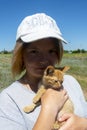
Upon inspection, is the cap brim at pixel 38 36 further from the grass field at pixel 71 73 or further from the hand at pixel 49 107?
the grass field at pixel 71 73

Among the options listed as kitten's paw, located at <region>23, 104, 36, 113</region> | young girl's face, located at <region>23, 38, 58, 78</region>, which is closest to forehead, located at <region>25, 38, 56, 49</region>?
young girl's face, located at <region>23, 38, 58, 78</region>

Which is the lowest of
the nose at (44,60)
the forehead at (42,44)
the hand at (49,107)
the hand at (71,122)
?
the hand at (71,122)

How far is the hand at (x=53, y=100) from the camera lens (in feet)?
9.38

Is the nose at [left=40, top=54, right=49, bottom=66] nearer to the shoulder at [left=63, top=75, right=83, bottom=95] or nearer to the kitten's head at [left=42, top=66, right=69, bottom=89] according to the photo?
the kitten's head at [left=42, top=66, right=69, bottom=89]

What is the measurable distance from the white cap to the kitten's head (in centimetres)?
30

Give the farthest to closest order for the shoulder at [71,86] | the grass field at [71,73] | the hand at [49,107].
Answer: the grass field at [71,73], the shoulder at [71,86], the hand at [49,107]

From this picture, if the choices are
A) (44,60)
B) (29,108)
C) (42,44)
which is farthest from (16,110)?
(42,44)

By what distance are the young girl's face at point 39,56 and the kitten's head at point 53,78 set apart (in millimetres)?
65

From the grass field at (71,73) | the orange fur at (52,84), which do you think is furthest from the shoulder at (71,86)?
the grass field at (71,73)

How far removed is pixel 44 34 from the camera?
301 centimetres

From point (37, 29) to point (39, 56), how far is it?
0.26 meters

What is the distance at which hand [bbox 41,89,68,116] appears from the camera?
9.38 feet

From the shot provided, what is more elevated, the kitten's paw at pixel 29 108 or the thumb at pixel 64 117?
the kitten's paw at pixel 29 108

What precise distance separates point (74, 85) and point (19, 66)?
57cm
